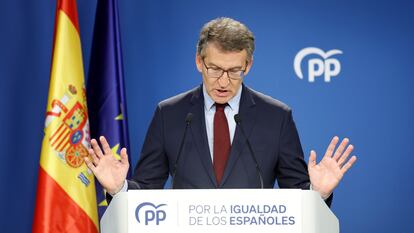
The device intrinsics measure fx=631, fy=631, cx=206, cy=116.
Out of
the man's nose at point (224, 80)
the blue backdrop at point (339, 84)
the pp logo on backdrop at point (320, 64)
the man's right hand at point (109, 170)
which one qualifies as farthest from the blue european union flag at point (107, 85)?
the man's right hand at point (109, 170)

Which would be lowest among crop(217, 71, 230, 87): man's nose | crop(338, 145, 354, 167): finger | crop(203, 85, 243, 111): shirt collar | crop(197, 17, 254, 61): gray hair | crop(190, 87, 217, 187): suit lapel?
crop(338, 145, 354, 167): finger

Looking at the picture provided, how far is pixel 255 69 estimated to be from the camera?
4113 millimetres

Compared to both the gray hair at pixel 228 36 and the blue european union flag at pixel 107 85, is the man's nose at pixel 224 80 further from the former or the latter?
the blue european union flag at pixel 107 85

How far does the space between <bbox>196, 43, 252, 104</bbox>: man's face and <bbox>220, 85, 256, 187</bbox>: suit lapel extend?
0.27ft

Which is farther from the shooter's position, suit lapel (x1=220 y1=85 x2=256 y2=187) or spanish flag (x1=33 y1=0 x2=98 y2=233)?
spanish flag (x1=33 y1=0 x2=98 y2=233)

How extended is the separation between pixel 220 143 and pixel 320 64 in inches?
74.7

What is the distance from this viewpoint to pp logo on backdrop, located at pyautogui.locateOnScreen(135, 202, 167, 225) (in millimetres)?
1812

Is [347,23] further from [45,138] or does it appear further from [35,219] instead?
[35,219]

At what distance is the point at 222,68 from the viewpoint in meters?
2.35

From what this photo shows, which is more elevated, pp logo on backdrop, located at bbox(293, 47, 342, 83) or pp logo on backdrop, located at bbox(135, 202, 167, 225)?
pp logo on backdrop, located at bbox(293, 47, 342, 83)

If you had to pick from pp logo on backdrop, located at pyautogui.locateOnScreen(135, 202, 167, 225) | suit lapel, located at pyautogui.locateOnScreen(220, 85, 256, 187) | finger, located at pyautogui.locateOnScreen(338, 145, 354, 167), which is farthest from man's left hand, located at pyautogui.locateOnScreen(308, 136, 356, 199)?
pp logo on backdrop, located at pyautogui.locateOnScreen(135, 202, 167, 225)

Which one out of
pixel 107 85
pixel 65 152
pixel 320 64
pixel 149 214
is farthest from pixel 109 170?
pixel 320 64

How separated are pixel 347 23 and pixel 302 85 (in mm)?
497

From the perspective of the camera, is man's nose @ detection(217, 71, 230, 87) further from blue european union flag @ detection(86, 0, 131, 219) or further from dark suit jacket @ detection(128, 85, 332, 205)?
blue european union flag @ detection(86, 0, 131, 219)
